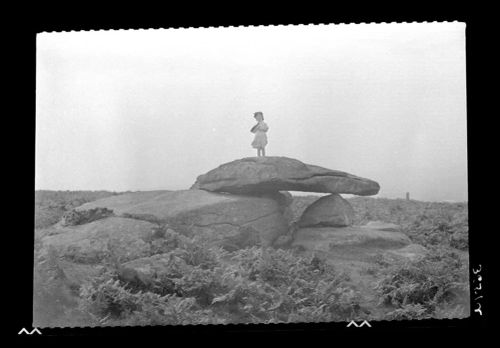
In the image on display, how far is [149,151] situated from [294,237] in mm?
2787

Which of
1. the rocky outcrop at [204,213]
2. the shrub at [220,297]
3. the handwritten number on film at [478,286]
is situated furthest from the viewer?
Answer: the rocky outcrop at [204,213]

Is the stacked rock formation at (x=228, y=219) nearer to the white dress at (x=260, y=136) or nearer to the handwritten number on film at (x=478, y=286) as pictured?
the white dress at (x=260, y=136)

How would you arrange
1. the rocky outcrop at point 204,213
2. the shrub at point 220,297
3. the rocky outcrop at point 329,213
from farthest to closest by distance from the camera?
the rocky outcrop at point 329,213
the rocky outcrop at point 204,213
the shrub at point 220,297

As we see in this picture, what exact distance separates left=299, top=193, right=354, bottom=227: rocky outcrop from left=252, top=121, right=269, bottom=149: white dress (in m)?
1.39

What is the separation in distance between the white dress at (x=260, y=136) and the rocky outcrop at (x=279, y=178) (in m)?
0.22

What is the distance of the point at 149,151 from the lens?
8492 mm

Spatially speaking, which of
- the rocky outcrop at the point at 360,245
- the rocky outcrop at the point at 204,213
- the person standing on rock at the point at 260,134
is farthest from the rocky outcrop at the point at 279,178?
the rocky outcrop at the point at 360,245

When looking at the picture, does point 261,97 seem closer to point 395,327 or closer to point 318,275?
point 318,275

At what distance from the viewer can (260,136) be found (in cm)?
839

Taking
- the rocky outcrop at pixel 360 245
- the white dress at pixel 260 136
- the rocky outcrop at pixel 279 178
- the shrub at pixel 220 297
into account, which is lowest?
the shrub at pixel 220 297

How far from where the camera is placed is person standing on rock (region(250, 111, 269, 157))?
838 cm

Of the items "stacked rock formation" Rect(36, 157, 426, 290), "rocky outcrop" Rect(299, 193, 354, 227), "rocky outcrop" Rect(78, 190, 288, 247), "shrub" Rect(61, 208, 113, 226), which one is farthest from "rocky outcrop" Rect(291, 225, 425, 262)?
"shrub" Rect(61, 208, 113, 226)

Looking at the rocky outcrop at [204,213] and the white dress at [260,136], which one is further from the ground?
the white dress at [260,136]

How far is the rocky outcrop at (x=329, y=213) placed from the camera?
8766mm
